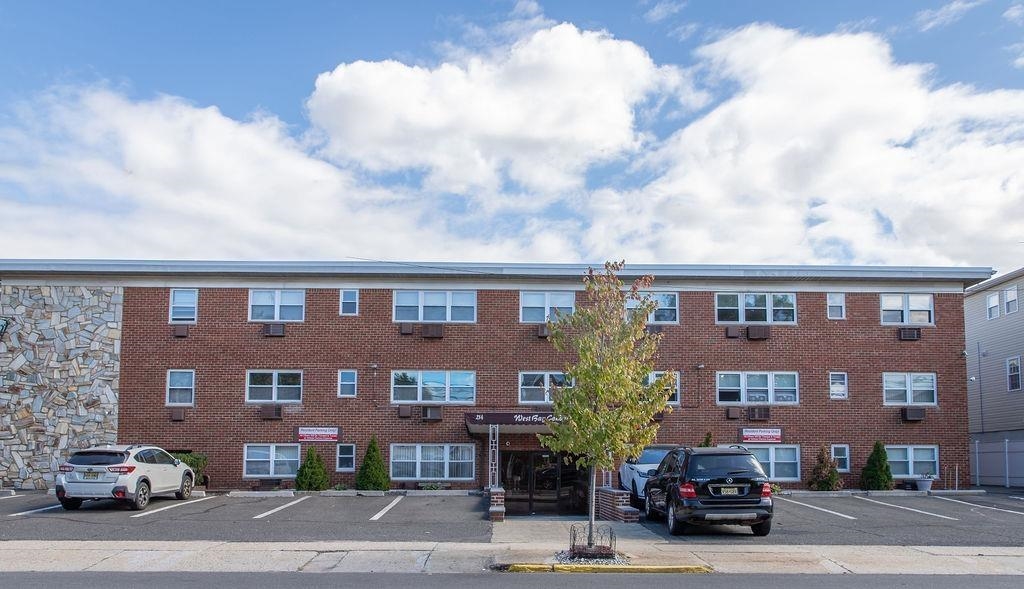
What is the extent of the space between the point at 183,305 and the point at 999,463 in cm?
Result: 2935

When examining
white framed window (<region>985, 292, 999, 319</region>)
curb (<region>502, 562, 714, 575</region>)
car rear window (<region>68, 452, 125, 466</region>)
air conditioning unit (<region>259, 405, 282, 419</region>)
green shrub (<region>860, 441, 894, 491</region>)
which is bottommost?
curb (<region>502, 562, 714, 575</region>)

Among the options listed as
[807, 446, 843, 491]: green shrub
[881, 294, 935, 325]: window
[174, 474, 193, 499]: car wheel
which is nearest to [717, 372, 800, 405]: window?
[807, 446, 843, 491]: green shrub

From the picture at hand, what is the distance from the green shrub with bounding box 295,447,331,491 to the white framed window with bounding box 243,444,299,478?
1100 mm

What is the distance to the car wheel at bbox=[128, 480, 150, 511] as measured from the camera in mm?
21672

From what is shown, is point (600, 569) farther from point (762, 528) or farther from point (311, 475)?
point (311, 475)

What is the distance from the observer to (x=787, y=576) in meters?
13.6

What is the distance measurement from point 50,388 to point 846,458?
941 inches

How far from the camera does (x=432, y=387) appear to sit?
93.8 feet

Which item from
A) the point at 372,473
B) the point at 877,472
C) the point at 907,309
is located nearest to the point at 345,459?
the point at 372,473

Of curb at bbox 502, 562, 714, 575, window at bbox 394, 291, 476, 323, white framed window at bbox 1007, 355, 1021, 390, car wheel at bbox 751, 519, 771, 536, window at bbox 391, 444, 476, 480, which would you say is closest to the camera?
curb at bbox 502, 562, 714, 575

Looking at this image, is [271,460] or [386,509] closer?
[386,509]

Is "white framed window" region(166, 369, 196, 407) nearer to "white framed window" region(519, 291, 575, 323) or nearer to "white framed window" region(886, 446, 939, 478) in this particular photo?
"white framed window" region(519, 291, 575, 323)

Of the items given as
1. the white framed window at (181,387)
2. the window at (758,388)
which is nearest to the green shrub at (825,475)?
the window at (758,388)

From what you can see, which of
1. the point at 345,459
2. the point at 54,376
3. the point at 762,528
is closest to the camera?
the point at 762,528
